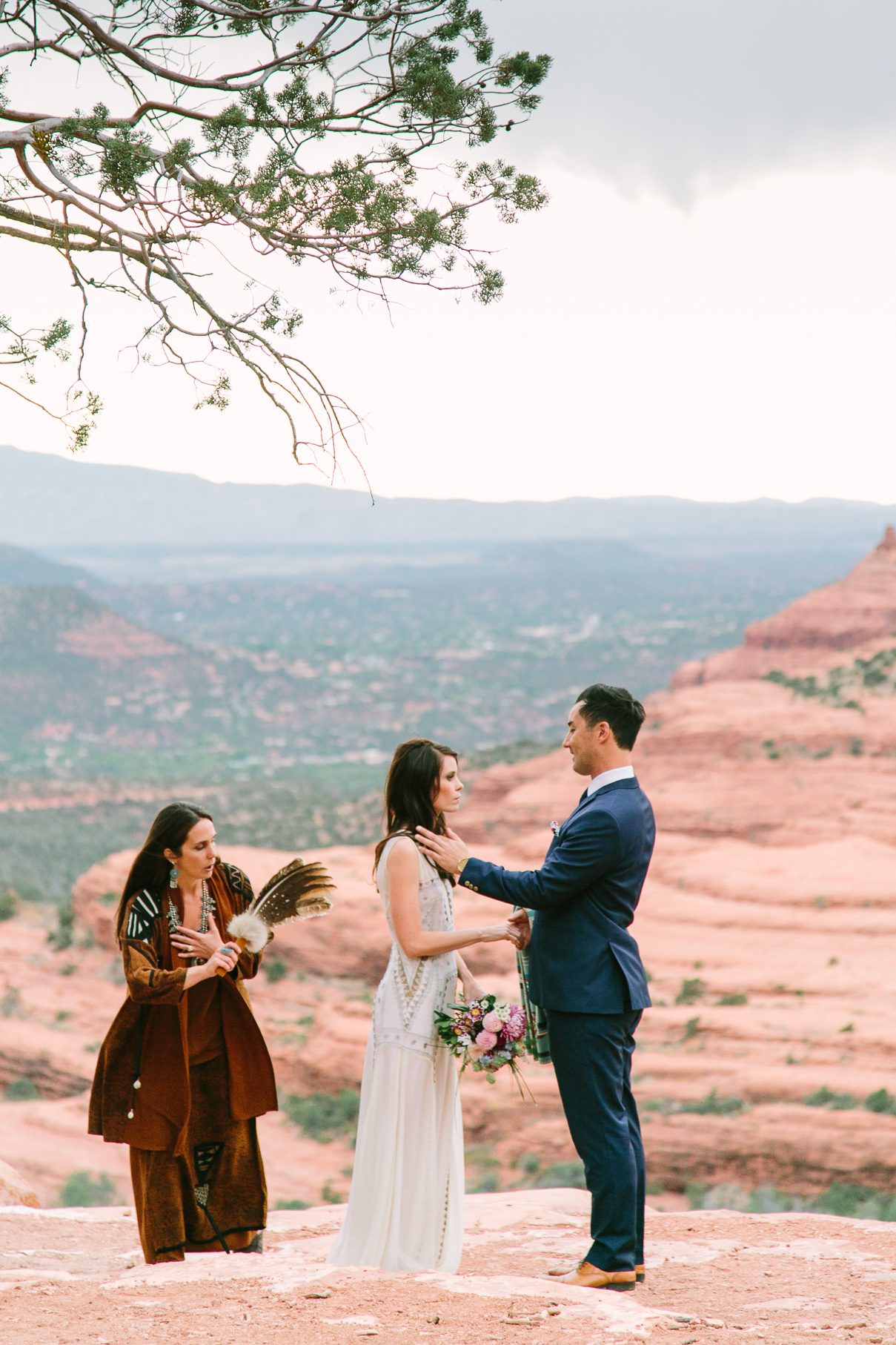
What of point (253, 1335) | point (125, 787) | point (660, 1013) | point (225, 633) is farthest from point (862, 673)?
point (225, 633)

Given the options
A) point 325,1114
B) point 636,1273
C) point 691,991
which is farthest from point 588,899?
point 691,991

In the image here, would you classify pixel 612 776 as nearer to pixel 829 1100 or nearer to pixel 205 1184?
pixel 205 1184

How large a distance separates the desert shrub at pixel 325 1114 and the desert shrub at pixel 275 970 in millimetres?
4456

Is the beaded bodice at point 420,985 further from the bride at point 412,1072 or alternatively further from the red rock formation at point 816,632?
the red rock formation at point 816,632

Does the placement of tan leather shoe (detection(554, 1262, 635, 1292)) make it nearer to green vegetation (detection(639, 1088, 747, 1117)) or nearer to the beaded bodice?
the beaded bodice

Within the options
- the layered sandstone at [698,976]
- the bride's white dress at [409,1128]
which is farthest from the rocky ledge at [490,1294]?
the layered sandstone at [698,976]

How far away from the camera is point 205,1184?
491cm

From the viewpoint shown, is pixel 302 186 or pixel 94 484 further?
pixel 94 484

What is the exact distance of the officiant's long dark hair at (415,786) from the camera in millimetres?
4371

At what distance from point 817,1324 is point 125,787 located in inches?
2062

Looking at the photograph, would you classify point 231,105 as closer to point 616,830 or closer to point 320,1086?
point 616,830

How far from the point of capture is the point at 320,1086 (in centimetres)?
1816

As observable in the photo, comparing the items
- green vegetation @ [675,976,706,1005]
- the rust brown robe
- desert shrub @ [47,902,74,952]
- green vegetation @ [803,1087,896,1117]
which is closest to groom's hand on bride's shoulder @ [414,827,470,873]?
the rust brown robe

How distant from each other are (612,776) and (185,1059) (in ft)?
5.98
